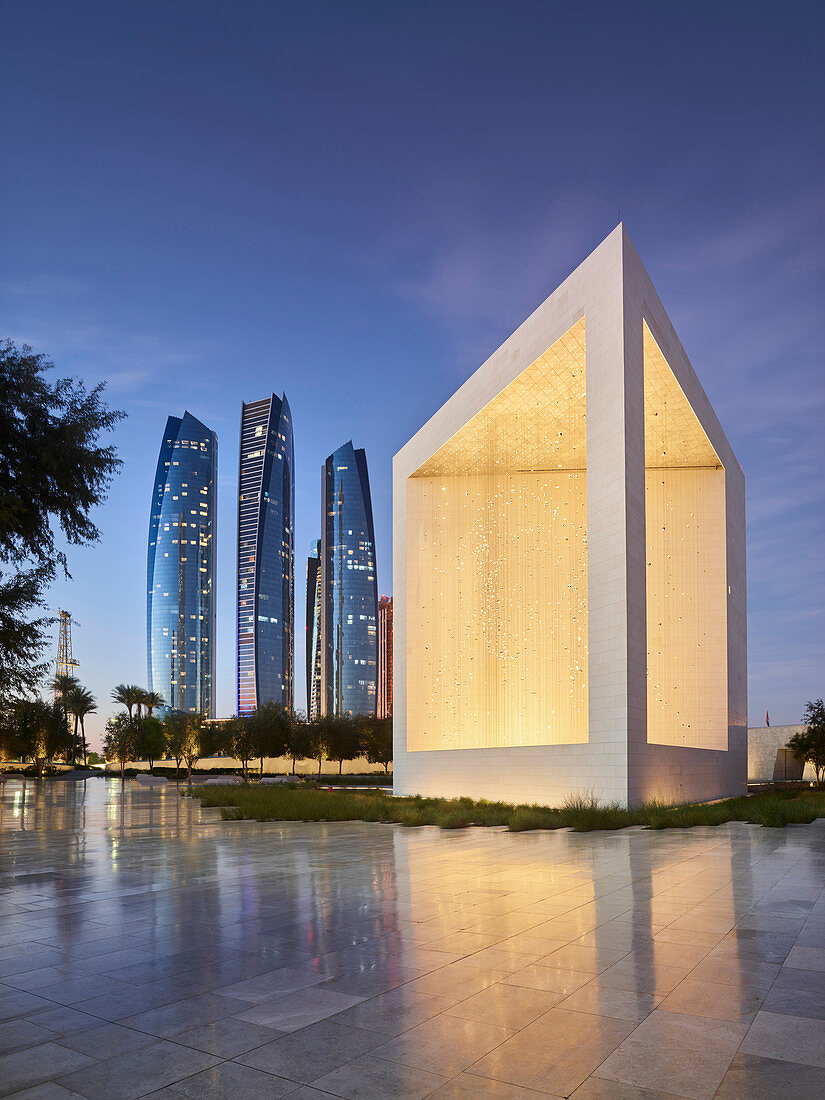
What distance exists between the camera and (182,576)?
15212cm

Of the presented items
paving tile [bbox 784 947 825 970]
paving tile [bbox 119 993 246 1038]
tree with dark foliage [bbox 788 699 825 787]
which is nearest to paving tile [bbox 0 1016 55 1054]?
paving tile [bbox 119 993 246 1038]

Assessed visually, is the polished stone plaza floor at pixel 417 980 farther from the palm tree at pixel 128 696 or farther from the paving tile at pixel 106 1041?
the palm tree at pixel 128 696

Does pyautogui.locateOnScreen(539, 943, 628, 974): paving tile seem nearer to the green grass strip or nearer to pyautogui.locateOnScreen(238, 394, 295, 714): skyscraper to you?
the green grass strip

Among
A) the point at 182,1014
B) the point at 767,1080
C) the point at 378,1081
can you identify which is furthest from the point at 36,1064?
the point at 767,1080

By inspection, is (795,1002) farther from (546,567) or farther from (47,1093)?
(546,567)

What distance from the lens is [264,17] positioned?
554 inches

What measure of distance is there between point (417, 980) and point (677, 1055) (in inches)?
71.4

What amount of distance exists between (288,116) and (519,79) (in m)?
5.55

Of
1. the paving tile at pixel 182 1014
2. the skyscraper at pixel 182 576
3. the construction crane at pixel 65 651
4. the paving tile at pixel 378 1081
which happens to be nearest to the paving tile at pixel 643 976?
the paving tile at pixel 378 1081

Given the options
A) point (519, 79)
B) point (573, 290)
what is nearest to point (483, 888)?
point (519, 79)

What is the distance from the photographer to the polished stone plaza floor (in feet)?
11.3

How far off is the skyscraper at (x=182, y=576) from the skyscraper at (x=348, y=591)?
2493cm

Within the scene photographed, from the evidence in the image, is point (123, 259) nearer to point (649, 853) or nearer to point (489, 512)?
point (489, 512)

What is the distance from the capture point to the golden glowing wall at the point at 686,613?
3077cm
